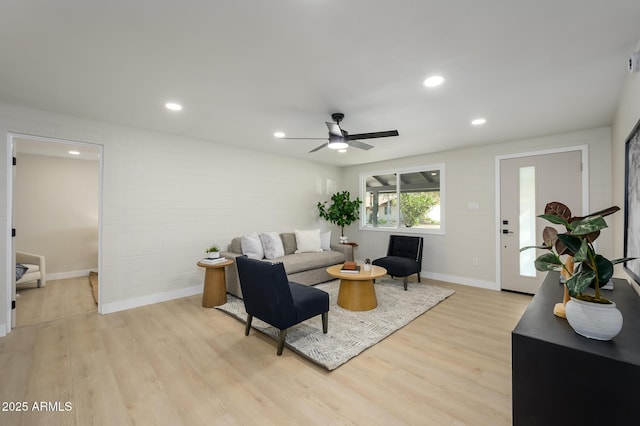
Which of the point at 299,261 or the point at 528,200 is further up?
the point at 528,200

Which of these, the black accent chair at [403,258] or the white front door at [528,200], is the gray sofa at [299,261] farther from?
the white front door at [528,200]

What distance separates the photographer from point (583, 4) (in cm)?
153

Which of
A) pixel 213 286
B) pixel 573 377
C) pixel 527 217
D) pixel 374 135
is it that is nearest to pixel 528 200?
pixel 527 217

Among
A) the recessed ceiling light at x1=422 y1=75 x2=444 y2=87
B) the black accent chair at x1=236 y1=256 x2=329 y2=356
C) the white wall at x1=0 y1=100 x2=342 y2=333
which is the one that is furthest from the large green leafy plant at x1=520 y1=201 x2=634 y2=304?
the white wall at x1=0 y1=100 x2=342 y2=333

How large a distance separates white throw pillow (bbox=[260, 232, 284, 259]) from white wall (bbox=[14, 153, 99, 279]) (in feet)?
12.7

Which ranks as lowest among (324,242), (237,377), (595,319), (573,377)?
(237,377)

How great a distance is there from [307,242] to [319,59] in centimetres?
358

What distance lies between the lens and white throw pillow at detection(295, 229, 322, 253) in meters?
5.17

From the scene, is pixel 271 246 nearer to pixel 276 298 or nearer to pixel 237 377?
pixel 276 298

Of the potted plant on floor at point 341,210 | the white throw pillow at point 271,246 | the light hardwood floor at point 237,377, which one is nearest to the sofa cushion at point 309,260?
the white throw pillow at point 271,246

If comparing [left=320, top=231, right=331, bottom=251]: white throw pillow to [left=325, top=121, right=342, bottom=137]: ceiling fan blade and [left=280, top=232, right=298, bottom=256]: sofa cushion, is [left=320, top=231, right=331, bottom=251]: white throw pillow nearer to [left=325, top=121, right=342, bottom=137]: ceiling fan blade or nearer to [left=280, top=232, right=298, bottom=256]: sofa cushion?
[left=280, top=232, right=298, bottom=256]: sofa cushion

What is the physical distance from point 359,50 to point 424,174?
4014 mm

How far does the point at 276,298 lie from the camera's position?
97.8 inches

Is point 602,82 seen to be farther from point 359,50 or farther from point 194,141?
point 194,141
